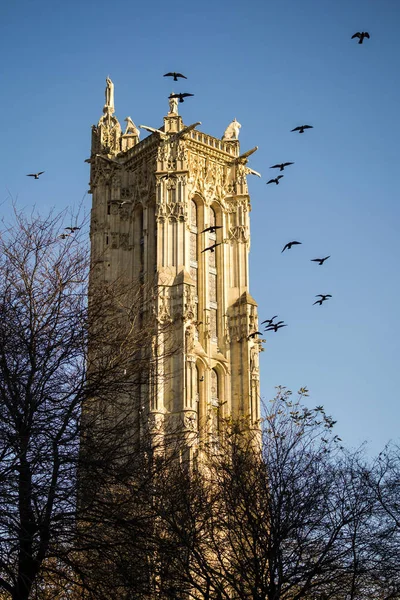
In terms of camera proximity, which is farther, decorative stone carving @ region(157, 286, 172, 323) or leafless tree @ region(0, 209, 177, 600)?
decorative stone carving @ region(157, 286, 172, 323)

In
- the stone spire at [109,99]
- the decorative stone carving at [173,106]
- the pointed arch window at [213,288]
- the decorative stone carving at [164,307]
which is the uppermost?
the stone spire at [109,99]

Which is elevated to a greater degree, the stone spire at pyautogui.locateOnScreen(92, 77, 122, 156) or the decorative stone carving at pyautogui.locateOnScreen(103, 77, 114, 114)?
the decorative stone carving at pyautogui.locateOnScreen(103, 77, 114, 114)

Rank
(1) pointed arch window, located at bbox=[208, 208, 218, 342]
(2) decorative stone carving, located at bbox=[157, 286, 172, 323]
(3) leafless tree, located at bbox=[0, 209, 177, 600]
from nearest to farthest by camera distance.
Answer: (3) leafless tree, located at bbox=[0, 209, 177, 600]
(2) decorative stone carving, located at bbox=[157, 286, 172, 323]
(1) pointed arch window, located at bbox=[208, 208, 218, 342]

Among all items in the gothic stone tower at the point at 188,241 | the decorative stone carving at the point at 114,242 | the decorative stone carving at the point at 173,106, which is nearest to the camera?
the gothic stone tower at the point at 188,241

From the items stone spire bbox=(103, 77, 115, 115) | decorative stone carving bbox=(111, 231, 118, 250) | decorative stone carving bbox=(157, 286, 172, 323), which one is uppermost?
stone spire bbox=(103, 77, 115, 115)

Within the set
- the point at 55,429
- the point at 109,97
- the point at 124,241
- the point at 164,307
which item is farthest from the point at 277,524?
the point at 109,97

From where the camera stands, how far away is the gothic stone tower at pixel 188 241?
5378 centimetres

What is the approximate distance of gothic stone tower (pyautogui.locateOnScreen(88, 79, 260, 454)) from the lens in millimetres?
53781

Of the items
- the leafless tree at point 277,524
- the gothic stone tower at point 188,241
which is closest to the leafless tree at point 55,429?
the leafless tree at point 277,524

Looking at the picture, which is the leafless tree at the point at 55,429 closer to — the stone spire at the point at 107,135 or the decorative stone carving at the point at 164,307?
the decorative stone carving at the point at 164,307

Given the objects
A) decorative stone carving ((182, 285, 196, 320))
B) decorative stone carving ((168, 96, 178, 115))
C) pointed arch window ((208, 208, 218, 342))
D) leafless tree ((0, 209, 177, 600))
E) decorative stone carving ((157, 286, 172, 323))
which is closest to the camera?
leafless tree ((0, 209, 177, 600))

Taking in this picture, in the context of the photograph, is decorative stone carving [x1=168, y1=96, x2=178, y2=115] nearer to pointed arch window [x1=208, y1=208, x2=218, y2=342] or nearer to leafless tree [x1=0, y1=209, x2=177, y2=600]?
pointed arch window [x1=208, y1=208, x2=218, y2=342]

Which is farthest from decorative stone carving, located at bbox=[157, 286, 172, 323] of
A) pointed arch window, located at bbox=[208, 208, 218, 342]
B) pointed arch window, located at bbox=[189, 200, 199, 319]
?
pointed arch window, located at bbox=[208, 208, 218, 342]

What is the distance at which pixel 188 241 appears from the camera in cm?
5688
